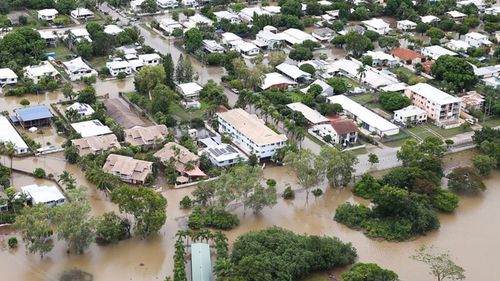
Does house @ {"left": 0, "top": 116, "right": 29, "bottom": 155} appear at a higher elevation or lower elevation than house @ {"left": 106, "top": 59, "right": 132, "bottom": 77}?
higher

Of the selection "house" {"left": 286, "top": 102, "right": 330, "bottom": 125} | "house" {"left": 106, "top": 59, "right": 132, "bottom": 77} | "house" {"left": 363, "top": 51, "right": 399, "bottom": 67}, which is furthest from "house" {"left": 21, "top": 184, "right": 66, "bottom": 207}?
"house" {"left": 363, "top": 51, "right": 399, "bottom": 67}

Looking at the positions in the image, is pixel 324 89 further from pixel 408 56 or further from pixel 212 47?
pixel 212 47

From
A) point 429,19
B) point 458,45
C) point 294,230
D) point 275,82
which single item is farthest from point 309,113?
point 429,19

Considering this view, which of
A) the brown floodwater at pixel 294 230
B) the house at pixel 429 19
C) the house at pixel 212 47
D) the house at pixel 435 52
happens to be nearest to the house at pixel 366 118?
the brown floodwater at pixel 294 230

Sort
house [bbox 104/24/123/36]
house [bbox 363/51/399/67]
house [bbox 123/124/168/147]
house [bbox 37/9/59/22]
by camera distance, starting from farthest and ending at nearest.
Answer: house [bbox 37/9/59/22] → house [bbox 104/24/123/36] → house [bbox 363/51/399/67] → house [bbox 123/124/168/147]

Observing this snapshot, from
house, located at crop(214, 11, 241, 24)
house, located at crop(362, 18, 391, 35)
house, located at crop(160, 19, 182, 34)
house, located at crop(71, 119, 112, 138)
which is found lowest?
house, located at crop(362, 18, 391, 35)

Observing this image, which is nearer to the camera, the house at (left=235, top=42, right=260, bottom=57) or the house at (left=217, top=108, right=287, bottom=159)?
the house at (left=217, top=108, right=287, bottom=159)

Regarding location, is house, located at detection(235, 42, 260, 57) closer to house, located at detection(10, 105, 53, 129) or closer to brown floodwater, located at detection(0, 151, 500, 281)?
house, located at detection(10, 105, 53, 129)

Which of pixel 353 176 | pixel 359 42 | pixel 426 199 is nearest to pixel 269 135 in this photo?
pixel 353 176

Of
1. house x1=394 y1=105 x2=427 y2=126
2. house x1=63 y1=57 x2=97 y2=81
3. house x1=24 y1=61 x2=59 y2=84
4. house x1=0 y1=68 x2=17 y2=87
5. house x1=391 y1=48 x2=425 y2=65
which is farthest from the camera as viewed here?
house x1=391 y1=48 x2=425 y2=65

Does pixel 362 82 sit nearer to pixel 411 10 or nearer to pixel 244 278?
pixel 411 10
